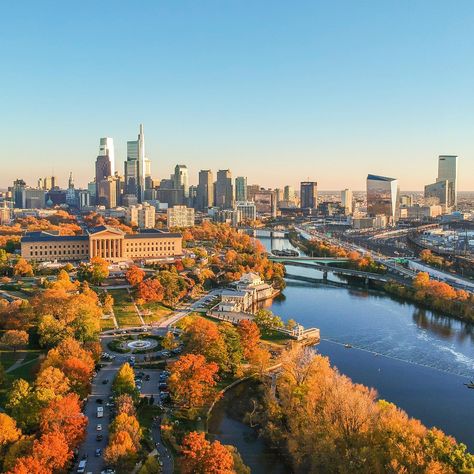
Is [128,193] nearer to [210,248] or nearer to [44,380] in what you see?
[210,248]

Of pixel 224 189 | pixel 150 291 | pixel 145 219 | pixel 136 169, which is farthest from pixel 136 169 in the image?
pixel 150 291

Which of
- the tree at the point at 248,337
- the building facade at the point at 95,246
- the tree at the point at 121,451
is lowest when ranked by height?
the tree at the point at 121,451

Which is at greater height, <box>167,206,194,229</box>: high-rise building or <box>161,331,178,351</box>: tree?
<box>167,206,194,229</box>: high-rise building

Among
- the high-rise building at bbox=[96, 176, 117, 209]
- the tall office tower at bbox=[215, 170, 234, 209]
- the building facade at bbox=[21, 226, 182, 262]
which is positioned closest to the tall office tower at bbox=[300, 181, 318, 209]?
the tall office tower at bbox=[215, 170, 234, 209]

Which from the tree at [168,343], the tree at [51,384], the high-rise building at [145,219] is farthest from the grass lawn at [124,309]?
the high-rise building at [145,219]

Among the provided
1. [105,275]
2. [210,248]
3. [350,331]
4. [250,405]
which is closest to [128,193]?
[210,248]

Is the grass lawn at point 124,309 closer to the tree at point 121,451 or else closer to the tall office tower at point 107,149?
the tree at point 121,451

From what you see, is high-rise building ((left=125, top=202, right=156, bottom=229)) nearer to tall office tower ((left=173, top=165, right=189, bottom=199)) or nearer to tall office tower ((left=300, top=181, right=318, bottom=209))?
tall office tower ((left=173, top=165, right=189, bottom=199))
